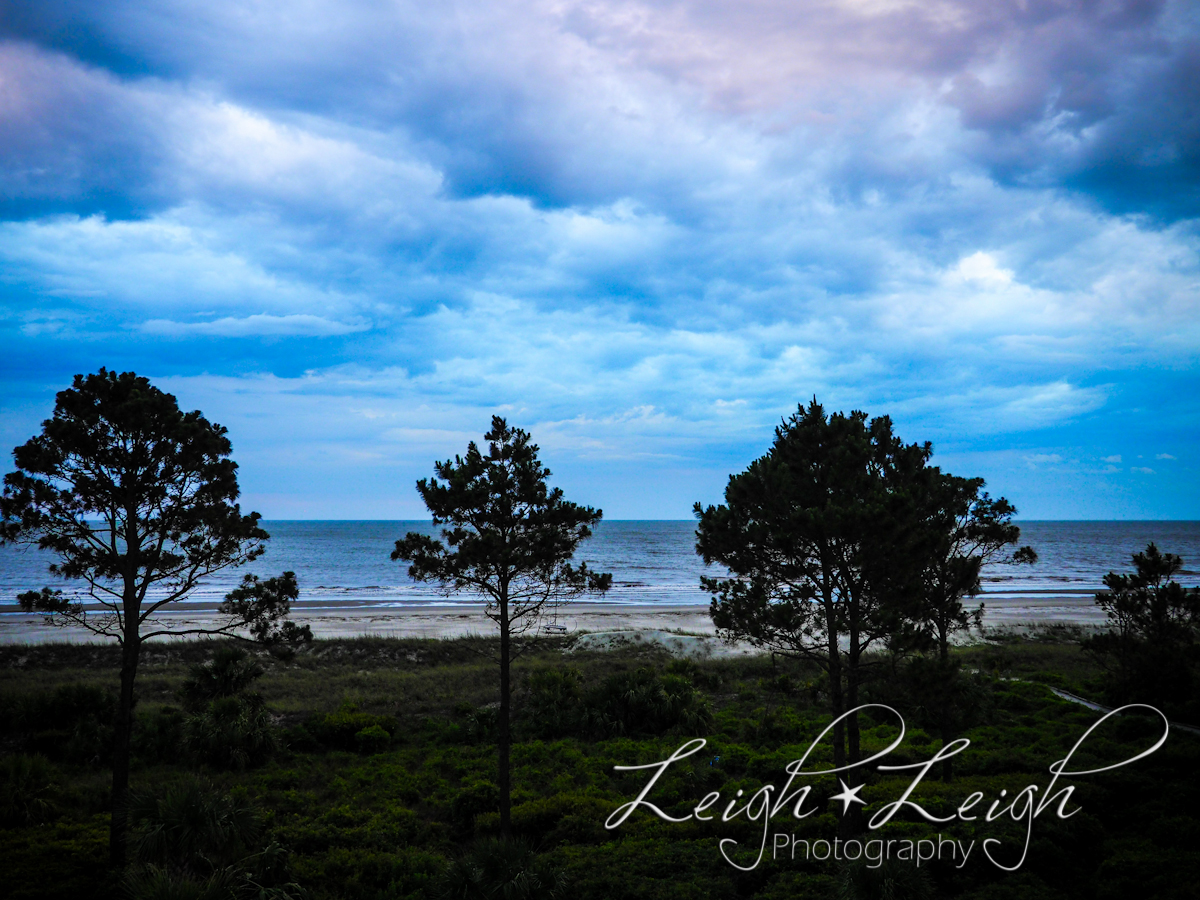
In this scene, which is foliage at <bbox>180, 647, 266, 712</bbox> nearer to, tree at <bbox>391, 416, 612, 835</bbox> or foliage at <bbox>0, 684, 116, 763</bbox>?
foliage at <bbox>0, 684, 116, 763</bbox>

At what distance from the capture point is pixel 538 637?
44.2 meters

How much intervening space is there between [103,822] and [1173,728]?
93.9 ft

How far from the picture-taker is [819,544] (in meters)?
14.2

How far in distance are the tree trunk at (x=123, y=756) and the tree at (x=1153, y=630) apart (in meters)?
27.5

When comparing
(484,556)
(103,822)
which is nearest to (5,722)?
(103,822)

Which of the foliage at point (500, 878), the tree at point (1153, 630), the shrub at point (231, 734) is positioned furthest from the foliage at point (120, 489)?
the tree at point (1153, 630)

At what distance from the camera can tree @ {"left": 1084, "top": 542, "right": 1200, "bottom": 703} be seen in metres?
21.1

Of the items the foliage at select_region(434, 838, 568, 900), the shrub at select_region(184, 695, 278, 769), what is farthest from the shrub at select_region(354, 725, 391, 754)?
the foliage at select_region(434, 838, 568, 900)

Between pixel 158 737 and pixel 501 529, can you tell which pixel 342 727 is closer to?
pixel 158 737

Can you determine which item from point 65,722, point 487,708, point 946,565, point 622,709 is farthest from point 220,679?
point 946,565

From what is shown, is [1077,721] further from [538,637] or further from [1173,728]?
[538,637]

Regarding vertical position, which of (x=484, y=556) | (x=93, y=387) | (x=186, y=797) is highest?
(x=93, y=387)

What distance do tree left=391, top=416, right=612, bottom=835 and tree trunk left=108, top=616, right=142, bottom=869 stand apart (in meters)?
5.63

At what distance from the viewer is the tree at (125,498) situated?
44.5 ft
